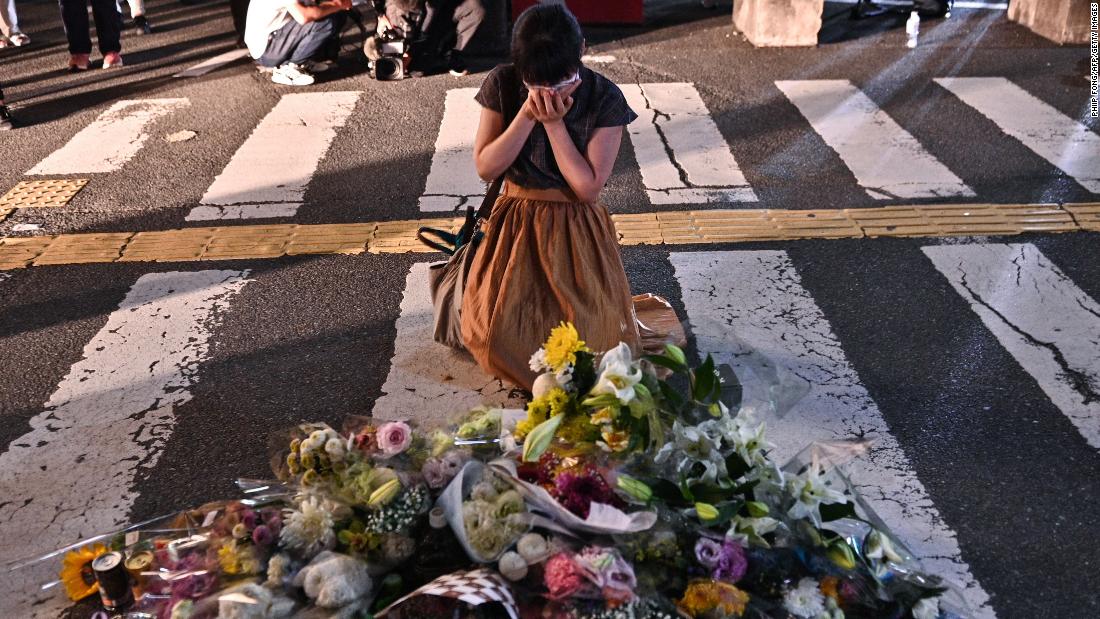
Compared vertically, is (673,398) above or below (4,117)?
above

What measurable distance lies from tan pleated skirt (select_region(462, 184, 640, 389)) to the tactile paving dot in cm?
337

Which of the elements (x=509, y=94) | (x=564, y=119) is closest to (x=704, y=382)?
(x=564, y=119)

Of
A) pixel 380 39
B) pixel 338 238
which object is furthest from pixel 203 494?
pixel 380 39

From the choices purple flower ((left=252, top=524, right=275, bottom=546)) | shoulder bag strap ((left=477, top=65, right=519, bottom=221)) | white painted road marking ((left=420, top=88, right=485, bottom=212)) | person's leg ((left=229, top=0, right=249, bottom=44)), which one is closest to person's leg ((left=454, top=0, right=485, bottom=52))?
white painted road marking ((left=420, top=88, right=485, bottom=212))

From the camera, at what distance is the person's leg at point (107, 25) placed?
8547mm

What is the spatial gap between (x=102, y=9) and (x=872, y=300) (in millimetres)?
7121

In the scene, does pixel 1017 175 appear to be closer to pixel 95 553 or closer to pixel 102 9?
pixel 95 553

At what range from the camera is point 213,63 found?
8.84 m

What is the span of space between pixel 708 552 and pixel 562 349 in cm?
57

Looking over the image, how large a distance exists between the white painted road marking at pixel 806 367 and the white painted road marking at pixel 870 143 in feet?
4.17

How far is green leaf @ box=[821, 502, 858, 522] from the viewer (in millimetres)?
2359

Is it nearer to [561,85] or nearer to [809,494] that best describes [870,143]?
[561,85]

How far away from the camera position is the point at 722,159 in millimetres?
6340

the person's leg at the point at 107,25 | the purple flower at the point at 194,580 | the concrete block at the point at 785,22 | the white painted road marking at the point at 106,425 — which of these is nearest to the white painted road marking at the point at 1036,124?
the concrete block at the point at 785,22
